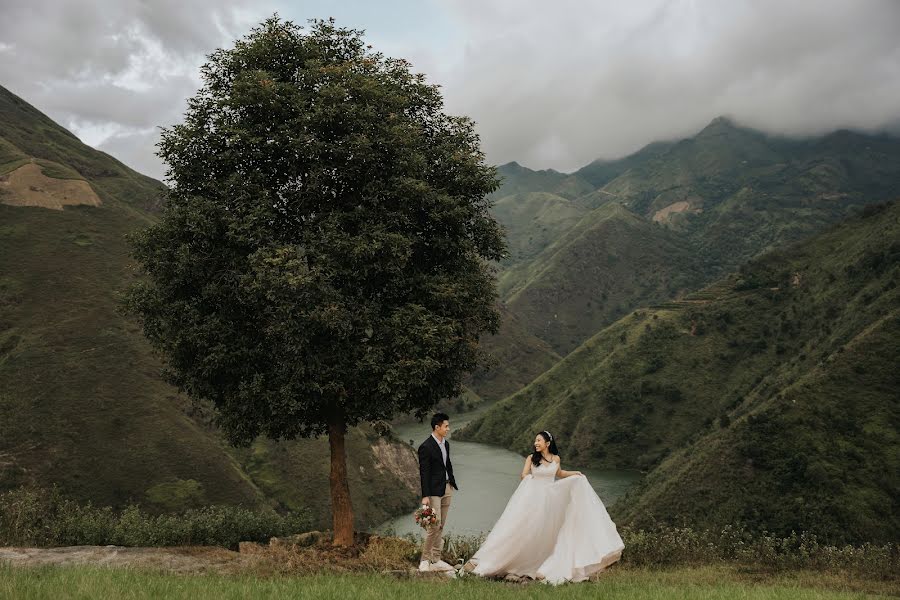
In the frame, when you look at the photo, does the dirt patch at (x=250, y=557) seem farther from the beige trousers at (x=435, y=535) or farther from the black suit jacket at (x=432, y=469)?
the black suit jacket at (x=432, y=469)

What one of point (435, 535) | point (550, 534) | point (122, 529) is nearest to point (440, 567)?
point (435, 535)

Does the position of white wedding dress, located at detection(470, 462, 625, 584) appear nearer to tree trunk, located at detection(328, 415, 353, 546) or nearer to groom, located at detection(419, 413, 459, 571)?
groom, located at detection(419, 413, 459, 571)

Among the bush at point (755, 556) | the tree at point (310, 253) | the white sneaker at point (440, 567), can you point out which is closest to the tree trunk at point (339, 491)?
the tree at point (310, 253)

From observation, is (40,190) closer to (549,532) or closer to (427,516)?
(427,516)

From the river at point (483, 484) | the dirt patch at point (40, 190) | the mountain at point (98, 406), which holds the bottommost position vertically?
the river at point (483, 484)

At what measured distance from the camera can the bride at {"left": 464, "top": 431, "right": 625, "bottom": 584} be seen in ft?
37.8

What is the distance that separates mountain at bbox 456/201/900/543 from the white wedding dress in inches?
1125

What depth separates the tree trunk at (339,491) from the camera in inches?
679

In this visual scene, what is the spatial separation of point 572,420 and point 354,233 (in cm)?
10918

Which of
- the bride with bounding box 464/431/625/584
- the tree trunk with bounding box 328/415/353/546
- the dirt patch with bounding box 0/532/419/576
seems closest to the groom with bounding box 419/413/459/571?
the dirt patch with bounding box 0/532/419/576

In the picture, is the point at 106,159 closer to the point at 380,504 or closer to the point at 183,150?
the point at 380,504

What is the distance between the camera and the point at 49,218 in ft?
268

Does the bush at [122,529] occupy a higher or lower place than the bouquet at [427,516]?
lower

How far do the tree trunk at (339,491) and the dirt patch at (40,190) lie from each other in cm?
8645
